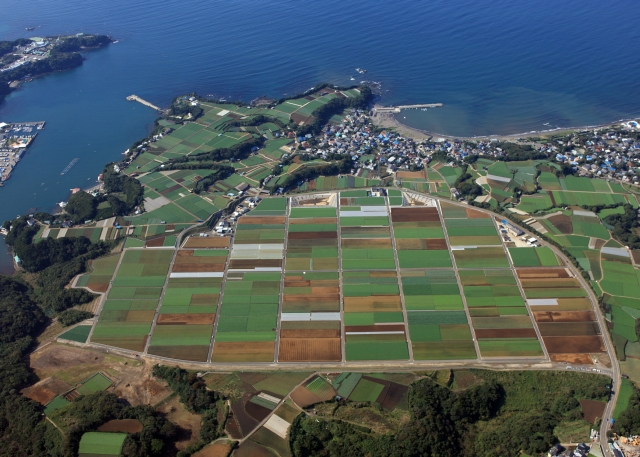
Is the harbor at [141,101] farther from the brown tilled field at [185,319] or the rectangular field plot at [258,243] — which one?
the brown tilled field at [185,319]

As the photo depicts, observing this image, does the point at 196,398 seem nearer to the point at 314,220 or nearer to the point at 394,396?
the point at 394,396

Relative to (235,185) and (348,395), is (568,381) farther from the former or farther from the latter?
(235,185)

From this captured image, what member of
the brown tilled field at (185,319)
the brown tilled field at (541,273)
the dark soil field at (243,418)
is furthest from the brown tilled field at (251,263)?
the brown tilled field at (541,273)

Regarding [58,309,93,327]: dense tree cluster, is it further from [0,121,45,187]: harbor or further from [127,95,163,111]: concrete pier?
[127,95,163,111]: concrete pier

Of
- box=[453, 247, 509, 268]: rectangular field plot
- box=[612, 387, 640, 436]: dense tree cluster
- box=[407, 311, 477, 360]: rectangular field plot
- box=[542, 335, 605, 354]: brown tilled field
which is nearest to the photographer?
box=[612, 387, 640, 436]: dense tree cluster

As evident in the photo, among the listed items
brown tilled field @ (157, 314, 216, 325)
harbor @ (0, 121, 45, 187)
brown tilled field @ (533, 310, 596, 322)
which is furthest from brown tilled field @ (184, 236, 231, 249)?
brown tilled field @ (533, 310, 596, 322)

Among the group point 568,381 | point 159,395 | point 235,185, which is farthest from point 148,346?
point 568,381
